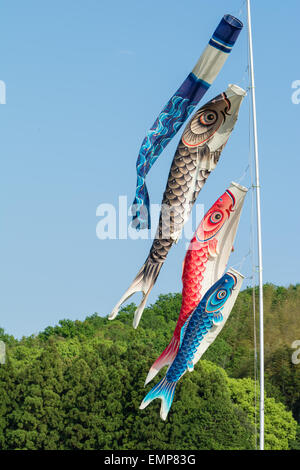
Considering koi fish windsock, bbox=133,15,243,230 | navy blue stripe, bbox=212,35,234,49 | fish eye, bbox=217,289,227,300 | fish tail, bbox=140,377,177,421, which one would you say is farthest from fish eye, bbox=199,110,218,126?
fish tail, bbox=140,377,177,421

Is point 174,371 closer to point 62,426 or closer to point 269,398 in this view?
point 62,426

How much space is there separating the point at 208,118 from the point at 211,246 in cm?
186

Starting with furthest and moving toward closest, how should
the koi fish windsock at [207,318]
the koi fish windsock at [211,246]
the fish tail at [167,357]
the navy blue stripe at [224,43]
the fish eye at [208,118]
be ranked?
1. the fish tail at [167,357]
2. the fish eye at [208,118]
3. the koi fish windsock at [211,246]
4. the navy blue stripe at [224,43]
5. the koi fish windsock at [207,318]

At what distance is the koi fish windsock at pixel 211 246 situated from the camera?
1487 cm

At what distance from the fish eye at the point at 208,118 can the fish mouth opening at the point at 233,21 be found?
127 cm

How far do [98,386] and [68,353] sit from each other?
9374 millimetres

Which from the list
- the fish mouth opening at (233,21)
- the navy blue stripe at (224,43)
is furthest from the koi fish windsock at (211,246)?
the fish mouth opening at (233,21)

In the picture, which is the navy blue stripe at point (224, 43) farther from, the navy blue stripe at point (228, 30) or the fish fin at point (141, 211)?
the fish fin at point (141, 211)

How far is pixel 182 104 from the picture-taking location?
49.1 feet

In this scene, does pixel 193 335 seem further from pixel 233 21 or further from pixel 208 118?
pixel 233 21

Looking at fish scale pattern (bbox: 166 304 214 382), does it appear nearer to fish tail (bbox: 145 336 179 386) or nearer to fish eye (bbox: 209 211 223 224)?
fish tail (bbox: 145 336 179 386)

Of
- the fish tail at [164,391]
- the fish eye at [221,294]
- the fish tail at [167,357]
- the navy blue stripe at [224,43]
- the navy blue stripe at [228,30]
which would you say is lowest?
the fish tail at [164,391]

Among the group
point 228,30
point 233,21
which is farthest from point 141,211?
point 233,21
